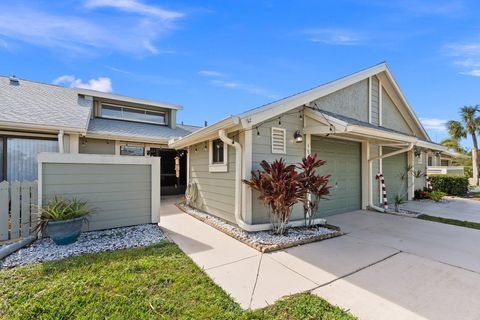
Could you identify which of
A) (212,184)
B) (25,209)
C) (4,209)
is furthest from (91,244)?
(212,184)

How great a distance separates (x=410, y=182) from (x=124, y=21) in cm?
1364

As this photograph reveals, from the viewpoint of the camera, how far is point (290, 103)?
5.48m

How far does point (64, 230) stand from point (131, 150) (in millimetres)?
7144

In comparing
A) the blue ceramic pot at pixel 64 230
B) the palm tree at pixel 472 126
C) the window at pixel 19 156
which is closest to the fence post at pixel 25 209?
the blue ceramic pot at pixel 64 230

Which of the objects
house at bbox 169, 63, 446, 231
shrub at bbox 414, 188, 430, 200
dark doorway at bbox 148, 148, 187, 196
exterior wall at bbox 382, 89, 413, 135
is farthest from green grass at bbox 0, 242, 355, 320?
shrub at bbox 414, 188, 430, 200

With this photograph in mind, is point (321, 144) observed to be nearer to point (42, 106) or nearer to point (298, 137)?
point (298, 137)

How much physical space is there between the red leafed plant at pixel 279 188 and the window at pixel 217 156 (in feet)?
3.92

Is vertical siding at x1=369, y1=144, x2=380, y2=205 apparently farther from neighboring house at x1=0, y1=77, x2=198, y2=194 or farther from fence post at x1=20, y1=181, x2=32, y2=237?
fence post at x1=20, y1=181, x2=32, y2=237

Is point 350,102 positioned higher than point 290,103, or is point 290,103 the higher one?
point 350,102

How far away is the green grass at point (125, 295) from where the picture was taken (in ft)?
7.87

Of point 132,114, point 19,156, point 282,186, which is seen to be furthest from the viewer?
point 132,114

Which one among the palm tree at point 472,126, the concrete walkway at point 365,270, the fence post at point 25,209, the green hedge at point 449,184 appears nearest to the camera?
the concrete walkway at point 365,270

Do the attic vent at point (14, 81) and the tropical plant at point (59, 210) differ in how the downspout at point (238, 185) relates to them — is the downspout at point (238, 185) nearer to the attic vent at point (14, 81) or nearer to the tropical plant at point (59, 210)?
the tropical plant at point (59, 210)

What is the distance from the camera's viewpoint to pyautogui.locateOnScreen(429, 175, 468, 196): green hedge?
12781mm
